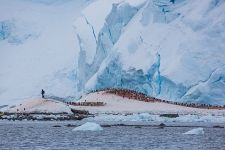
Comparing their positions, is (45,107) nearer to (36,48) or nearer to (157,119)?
(157,119)

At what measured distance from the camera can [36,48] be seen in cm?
9369

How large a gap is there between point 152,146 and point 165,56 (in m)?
33.5

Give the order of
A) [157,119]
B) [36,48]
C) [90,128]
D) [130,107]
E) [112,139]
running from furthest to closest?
1. [36,48]
2. [130,107]
3. [157,119]
4. [90,128]
5. [112,139]

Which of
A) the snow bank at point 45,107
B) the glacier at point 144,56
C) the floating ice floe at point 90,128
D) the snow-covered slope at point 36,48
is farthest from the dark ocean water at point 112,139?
the snow-covered slope at point 36,48

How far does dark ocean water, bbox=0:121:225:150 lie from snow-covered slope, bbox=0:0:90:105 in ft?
151

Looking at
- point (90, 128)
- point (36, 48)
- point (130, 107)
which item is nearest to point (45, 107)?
point (130, 107)

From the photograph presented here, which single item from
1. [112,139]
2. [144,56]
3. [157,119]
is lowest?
[112,139]

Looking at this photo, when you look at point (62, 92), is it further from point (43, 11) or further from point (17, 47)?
point (43, 11)

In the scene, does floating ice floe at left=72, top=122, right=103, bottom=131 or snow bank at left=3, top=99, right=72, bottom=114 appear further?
snow bank at left=3, top=99, right=72, bottom=114

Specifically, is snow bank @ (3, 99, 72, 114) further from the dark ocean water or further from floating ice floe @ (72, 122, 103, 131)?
floating ice floe @ (72, 122, 103, 131)

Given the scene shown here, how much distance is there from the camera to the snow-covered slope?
85.2m

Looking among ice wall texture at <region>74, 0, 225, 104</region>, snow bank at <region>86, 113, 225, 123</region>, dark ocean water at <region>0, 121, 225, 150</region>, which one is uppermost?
ice wall texture at <region>74, 0, 225, 104</region>

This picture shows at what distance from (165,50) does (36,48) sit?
118 ft

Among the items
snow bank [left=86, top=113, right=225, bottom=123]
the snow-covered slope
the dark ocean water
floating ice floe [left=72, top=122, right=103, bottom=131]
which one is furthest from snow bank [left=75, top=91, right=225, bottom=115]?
the snow-covered slope
